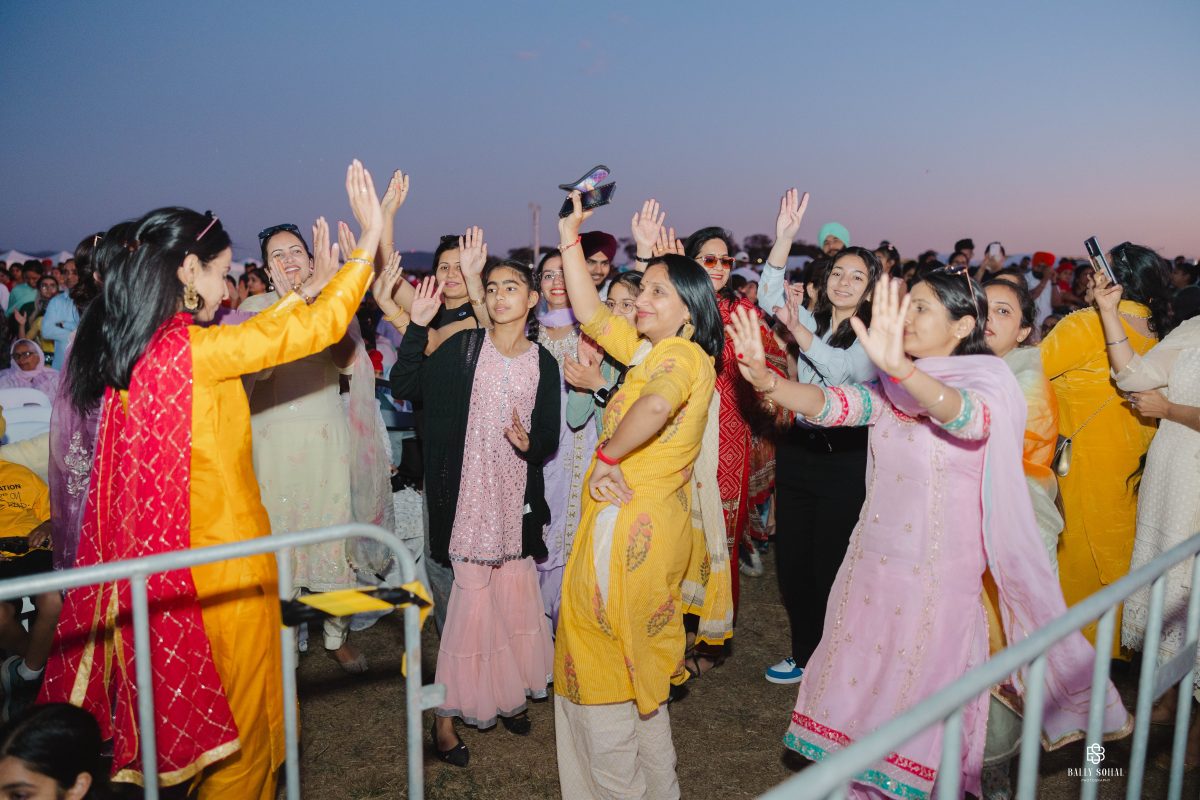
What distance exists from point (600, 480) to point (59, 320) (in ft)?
27.0

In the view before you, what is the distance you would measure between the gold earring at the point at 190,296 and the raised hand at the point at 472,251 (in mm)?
1704

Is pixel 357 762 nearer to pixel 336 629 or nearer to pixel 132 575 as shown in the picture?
pixel 336 629

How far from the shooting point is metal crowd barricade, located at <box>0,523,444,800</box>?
1880 mm

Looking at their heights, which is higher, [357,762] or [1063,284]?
[1063,284]

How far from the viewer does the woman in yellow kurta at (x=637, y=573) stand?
289cm

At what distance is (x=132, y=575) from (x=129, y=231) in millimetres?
1022

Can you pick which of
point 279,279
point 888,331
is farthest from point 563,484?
point 888,331

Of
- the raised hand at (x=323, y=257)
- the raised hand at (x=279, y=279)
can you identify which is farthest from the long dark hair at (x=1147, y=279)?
the raised hand at (x=279, y=279)

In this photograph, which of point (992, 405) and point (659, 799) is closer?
point (992, 405)

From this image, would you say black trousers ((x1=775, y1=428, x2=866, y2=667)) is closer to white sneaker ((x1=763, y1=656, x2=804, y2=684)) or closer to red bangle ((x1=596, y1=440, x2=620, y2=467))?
white sneaker ((x1=763, y1=656, x2=804, y2=684))

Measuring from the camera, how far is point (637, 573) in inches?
114

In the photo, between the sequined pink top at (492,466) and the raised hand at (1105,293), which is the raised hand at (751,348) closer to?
the sequined pink top at (492,466)

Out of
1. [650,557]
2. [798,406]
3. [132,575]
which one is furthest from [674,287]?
[132,575]

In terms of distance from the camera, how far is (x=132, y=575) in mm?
1875
